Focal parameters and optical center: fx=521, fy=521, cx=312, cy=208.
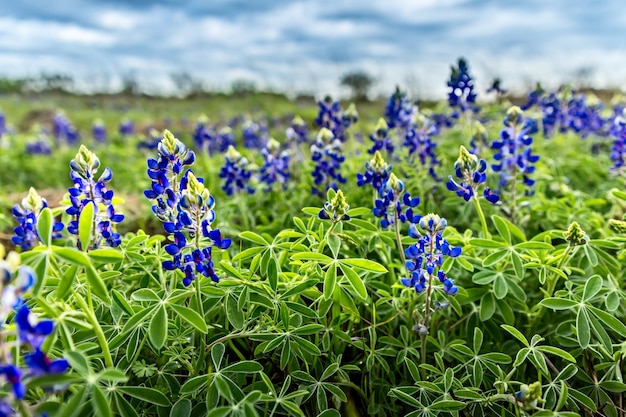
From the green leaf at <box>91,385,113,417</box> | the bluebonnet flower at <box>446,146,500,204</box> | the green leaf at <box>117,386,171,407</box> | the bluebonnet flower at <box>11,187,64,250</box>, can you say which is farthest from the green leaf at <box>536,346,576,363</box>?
the bluebonnet flower at <box>11,187,64,250</box>

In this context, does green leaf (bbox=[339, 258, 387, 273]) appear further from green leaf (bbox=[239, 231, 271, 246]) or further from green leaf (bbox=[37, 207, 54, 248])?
green leaf (bbox=[37, 207, 54, 248])

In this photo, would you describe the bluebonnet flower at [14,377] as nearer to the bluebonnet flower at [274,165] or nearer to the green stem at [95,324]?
the green stem at [95,324]

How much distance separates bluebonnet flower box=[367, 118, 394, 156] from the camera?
3.71 m

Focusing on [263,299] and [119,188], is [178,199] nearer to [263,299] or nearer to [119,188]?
[263,299]

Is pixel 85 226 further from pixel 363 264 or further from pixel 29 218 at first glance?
pixel 363 264

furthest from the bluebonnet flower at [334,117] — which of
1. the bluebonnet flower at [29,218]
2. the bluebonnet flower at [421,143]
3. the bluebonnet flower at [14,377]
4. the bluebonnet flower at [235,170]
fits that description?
the bluebonnet flower at [14,377]

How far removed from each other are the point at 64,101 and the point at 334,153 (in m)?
26.6

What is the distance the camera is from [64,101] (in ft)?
86.7

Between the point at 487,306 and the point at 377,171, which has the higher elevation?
the point at 377,171

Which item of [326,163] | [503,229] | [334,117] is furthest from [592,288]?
[334,117]

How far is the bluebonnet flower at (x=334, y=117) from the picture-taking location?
415cm

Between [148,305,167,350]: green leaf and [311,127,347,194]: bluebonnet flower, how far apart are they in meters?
1.85

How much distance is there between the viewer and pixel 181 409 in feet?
6.33

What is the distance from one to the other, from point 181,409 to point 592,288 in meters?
1.80
